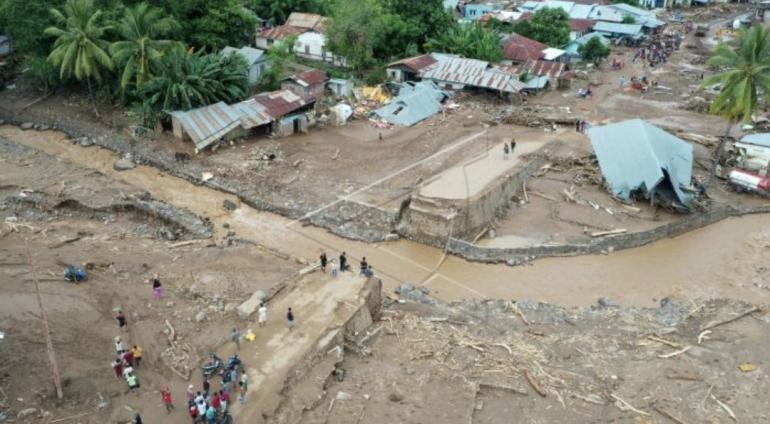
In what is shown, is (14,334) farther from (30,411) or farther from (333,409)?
(333,409)

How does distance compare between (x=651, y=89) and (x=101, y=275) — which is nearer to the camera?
(x=101, y=275)

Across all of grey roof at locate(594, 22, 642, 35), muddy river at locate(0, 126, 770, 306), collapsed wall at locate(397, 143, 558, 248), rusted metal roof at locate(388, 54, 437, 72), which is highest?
grey roof at locate(594, 22, 642, 35)

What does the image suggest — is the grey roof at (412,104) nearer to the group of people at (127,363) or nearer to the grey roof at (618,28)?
the group of people at (127,363)

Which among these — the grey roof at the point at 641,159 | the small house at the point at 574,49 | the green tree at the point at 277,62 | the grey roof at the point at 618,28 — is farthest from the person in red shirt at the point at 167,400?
the grey roof at the point at 618,28

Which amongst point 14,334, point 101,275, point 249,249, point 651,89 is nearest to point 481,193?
point 249,249

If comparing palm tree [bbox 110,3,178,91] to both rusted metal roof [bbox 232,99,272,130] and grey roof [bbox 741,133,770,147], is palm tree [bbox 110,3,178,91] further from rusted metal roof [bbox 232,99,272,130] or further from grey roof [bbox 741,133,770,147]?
grey roof [bbox 741,133,770,147]

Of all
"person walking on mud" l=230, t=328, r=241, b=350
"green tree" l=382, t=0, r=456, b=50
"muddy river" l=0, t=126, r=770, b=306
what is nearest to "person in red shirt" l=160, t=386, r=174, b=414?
"person walking on mud" l=230, t=328, r=241, b=350
